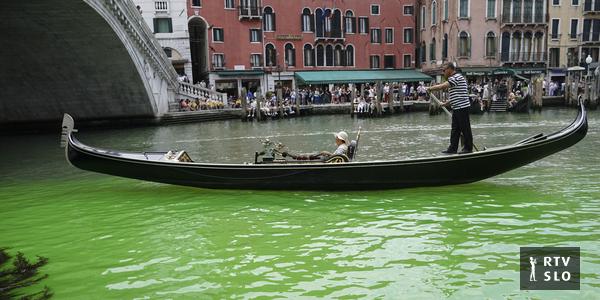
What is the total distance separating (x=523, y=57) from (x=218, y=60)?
15161 mm

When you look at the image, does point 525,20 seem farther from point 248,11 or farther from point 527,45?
point 248,11

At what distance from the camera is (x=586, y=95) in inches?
725

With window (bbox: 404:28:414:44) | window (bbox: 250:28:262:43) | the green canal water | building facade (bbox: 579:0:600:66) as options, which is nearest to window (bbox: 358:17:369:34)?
window (bbox: 404:28:414:44)

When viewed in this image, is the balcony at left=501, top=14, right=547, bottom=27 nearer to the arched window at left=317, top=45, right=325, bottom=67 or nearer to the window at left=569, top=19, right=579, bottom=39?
the window at left=569, top=19, right=579, bottom=39

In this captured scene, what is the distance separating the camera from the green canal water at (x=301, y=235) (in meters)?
3.14

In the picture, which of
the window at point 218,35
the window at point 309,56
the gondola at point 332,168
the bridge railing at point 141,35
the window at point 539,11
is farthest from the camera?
the window at point 309,56

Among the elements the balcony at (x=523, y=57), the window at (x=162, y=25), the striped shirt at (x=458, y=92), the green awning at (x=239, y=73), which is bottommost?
the striped shirt at (x=458, y=92)

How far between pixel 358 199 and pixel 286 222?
961 mm

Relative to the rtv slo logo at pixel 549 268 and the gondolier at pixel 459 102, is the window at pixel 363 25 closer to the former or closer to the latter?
the gondolier at pixel 459 102

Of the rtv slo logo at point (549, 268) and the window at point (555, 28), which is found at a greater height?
the window at point (555, 28)

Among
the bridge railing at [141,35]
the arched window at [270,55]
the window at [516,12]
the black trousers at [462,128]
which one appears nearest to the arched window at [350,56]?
the arched window at [270,55]

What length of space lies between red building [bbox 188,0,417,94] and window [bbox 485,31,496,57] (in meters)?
4.08

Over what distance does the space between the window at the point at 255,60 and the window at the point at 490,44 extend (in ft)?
36.8

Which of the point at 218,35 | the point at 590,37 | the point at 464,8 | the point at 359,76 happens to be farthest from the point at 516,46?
the point at 218,35
